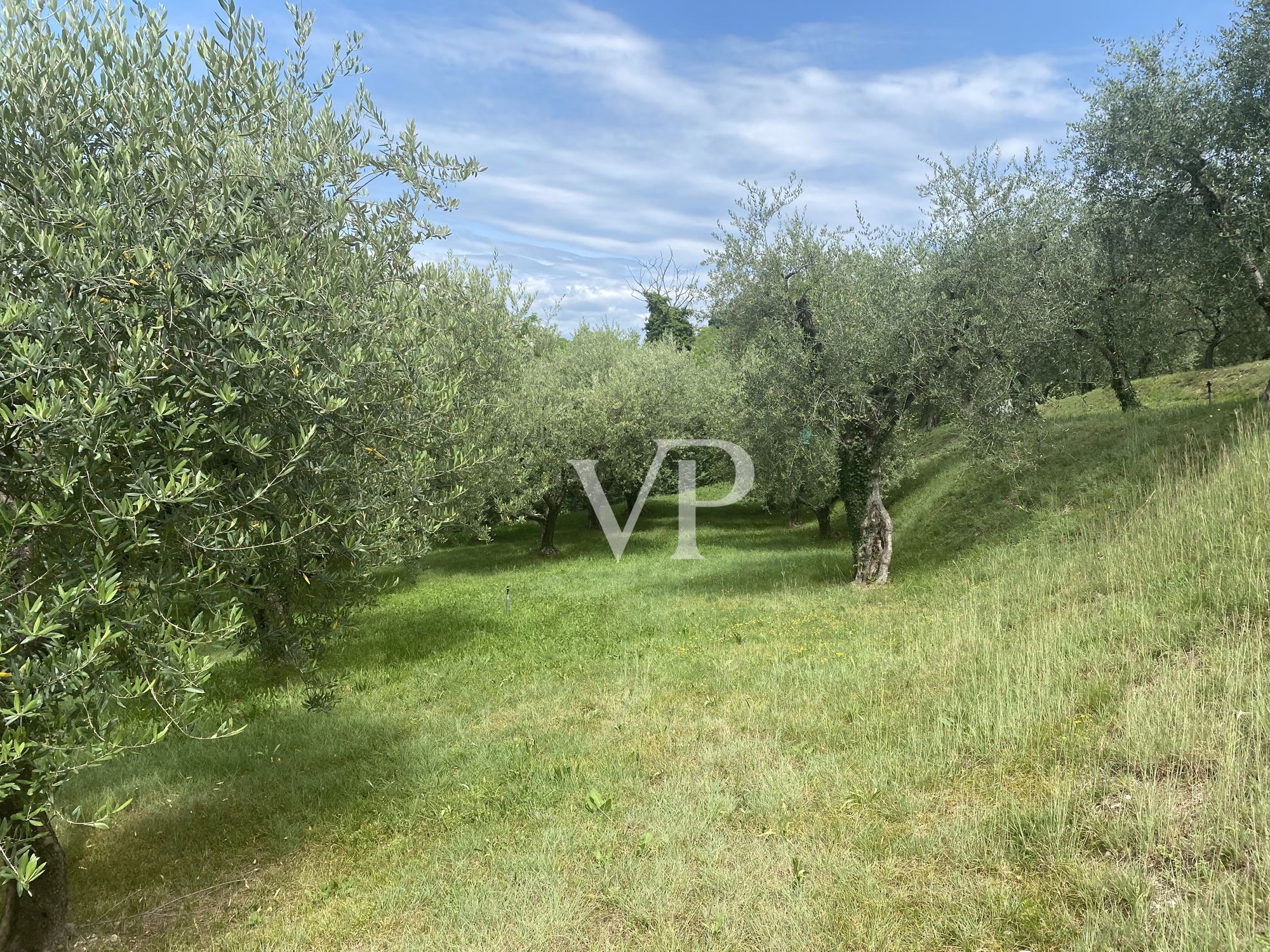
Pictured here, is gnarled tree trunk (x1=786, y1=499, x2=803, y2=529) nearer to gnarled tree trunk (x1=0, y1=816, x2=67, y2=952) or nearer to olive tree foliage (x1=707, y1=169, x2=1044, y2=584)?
olive tree foliage (x1=707, y1=169, x2=1044, y2=584)

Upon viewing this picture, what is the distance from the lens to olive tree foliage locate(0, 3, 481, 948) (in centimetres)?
500

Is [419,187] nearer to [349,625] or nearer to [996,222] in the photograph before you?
[349,625]

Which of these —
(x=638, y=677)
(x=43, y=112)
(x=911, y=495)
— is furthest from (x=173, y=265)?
(x=911, y=495)

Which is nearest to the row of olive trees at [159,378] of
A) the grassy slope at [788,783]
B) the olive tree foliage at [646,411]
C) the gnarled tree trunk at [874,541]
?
the grassy slope at [788,783]

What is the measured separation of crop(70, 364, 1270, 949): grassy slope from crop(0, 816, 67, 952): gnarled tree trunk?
0.42 m

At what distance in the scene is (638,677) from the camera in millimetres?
12852

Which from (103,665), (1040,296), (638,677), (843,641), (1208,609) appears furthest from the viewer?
(1040,296)

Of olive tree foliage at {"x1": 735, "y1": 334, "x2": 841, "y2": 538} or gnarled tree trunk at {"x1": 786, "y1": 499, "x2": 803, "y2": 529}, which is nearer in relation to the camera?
olive tree foliage at {"x1": 735, "y1": 334, "x2": 841, "y2": 538}

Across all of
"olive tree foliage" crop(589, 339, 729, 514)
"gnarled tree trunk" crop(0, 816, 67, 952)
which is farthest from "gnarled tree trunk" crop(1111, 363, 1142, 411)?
"gnarled tree trunk" crop(0, 816, 67, 952)

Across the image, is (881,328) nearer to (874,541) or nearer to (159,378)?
(874,541)

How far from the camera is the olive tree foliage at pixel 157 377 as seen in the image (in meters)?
5.00

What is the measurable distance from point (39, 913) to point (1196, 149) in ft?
90.5

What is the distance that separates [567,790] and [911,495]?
959 inches

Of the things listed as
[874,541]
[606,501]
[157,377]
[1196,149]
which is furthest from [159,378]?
[606,501]
